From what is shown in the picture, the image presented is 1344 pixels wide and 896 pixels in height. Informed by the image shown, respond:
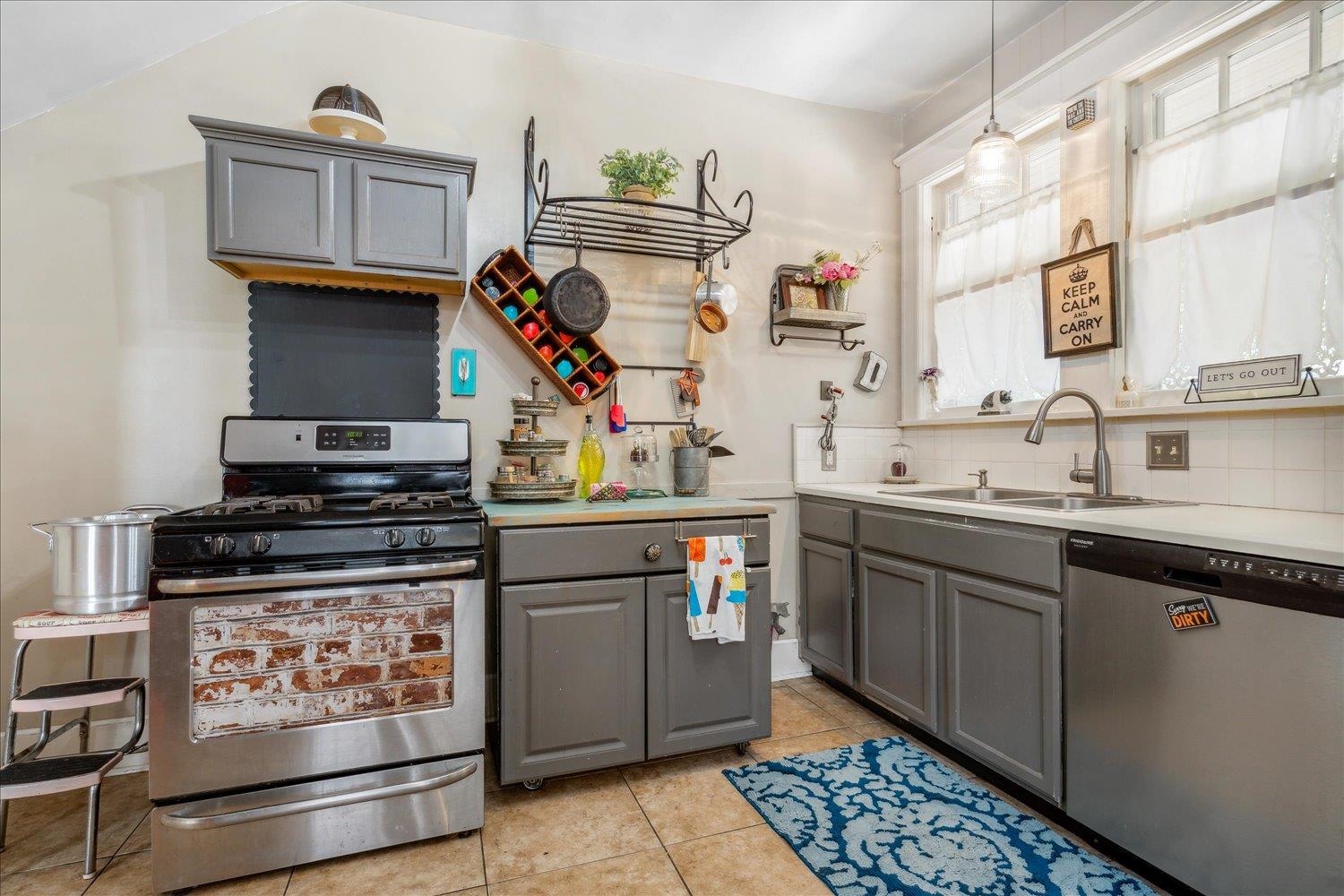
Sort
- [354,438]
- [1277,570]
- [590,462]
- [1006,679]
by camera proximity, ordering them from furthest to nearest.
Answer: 1. [590,462]
2. [354,438]
3. [1006,679]
4. [1277,570]

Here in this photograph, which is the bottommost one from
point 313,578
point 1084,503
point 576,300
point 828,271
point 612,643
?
point 612,643

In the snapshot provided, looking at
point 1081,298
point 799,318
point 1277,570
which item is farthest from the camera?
point 799,318

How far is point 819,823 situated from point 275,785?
1.49 metres

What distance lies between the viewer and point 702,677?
2.04 meters

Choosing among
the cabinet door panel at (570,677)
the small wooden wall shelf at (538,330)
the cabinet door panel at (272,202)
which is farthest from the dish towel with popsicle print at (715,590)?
the cabinet door panel at (272,202)

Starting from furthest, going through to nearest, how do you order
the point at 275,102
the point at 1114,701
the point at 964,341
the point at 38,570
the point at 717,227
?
1. the point at 964,341
2. the point at 717,227
3. the point at 275,102
4. the point at 38,570
5. the point at 1114,701

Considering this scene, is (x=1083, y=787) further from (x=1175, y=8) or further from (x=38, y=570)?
(x=38, y=570)

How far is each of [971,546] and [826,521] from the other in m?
0.78

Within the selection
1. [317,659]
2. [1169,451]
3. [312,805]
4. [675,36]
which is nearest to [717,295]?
[675,36]

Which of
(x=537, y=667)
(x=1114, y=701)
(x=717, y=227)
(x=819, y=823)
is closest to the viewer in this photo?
(x=1114, y=701)

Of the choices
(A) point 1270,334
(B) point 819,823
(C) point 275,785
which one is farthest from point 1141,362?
(C) point 275,785

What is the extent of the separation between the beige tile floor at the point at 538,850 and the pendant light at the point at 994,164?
2.01 metres

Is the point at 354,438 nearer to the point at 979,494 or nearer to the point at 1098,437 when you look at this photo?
the point at 979,494

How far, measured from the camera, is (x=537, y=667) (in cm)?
186
